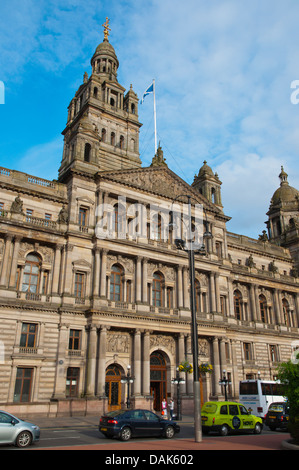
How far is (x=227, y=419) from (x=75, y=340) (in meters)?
16.1

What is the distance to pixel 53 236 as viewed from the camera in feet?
118

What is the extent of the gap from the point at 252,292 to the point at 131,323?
20531mm

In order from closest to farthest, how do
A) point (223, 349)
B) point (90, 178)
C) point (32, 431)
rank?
point (32, 431) < point (90, 178) < point (223, 349)

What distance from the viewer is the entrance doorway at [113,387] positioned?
1383 inches

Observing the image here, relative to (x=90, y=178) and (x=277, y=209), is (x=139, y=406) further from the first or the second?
(x=277, y=209)

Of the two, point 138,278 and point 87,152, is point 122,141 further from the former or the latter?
point 138,278

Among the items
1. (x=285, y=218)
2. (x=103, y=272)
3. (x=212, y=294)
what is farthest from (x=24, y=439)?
(x=285, y=218)

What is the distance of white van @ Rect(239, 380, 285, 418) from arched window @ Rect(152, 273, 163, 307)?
11.7 metres

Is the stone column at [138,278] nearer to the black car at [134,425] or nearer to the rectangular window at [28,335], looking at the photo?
the rectangular window at [28,335]

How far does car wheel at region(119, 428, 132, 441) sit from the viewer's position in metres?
18.7

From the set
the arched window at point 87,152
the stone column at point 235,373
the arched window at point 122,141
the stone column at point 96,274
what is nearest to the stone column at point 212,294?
the stone column at point 235,373

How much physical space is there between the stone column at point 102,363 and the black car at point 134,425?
13.1m

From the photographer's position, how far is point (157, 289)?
41.2 meters

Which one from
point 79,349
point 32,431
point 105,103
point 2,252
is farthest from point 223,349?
point 105,103
